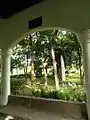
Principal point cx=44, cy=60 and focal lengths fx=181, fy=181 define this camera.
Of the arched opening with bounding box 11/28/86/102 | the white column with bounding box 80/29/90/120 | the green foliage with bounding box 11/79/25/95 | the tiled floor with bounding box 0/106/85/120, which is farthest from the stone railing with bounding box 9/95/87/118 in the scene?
the green foliage with bounding box 11/79/25/95

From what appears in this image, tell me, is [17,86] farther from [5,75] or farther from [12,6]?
[12,6]

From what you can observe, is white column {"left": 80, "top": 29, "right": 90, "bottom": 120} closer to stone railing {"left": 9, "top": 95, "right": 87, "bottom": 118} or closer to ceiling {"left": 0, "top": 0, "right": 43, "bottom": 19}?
stone railing {"left": 9, "top": 95, "right": 87, "bottom": 118}

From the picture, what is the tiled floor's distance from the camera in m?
3.91

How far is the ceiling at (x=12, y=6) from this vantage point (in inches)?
177

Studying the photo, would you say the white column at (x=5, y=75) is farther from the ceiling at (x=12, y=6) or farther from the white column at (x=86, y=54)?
the white column at (x=86, y=54)

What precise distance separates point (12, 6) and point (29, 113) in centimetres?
279

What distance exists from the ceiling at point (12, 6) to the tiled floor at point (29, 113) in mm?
2643

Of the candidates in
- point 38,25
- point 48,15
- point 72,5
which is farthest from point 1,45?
point 72,5

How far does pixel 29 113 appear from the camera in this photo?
171 inches

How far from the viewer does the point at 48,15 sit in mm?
4211

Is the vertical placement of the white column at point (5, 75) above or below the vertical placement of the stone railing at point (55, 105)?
above

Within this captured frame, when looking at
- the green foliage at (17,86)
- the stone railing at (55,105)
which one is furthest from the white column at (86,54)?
the green foliage at (17,86)

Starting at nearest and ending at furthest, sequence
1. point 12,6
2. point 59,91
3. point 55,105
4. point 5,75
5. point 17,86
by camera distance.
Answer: point 55,105 → point 12,6 → point 59,91 → point 5,75 → point 17,86

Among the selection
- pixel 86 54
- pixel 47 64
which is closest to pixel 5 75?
pixel 47 64
